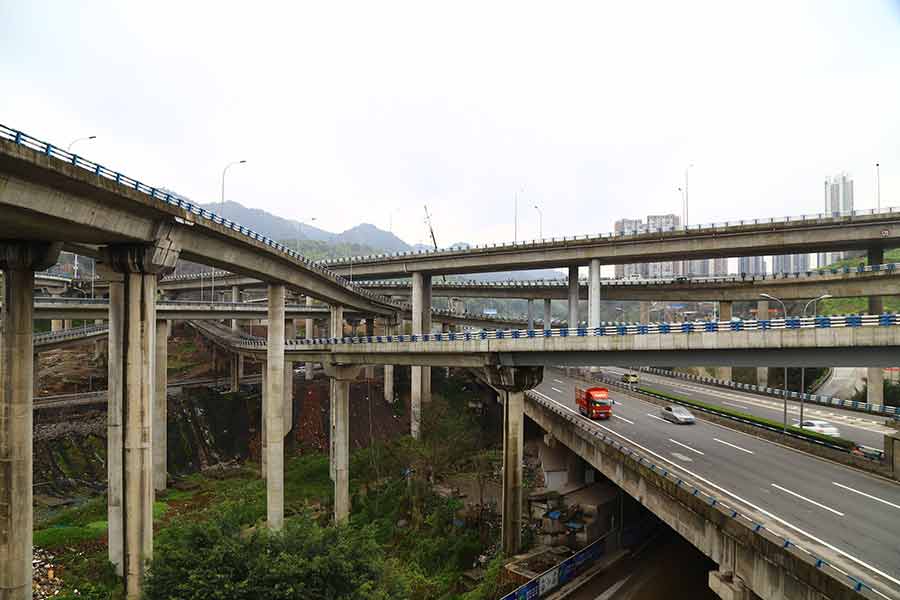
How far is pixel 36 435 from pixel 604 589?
57.6 m

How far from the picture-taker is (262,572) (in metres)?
17.9

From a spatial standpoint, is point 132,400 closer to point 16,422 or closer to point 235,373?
point 16,422

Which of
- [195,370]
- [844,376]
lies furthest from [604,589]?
[195,370]

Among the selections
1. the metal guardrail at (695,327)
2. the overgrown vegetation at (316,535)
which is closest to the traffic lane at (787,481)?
the metal guardrail at (695,327)

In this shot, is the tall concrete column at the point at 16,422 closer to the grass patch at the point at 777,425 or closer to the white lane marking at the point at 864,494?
the white lane marking at the point at 864,494

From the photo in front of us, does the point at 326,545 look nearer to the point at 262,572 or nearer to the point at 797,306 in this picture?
the point at 262,572

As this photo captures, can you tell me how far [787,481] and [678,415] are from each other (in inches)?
559

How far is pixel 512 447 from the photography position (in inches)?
1352

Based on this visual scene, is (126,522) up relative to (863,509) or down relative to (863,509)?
down

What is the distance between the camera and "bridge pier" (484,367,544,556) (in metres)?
33.4

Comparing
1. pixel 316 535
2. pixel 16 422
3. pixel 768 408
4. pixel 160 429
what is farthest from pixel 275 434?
pixel 768 408

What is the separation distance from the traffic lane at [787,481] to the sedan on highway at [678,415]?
835 millimetres

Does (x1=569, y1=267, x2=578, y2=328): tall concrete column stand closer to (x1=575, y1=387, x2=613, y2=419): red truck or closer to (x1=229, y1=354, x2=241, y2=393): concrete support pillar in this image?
(x1=575, y1=387, x2=613, y2=419): red truck

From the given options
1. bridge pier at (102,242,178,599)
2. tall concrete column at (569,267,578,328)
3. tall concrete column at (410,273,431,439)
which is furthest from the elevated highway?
bridge pier at (102,242,178,599)
